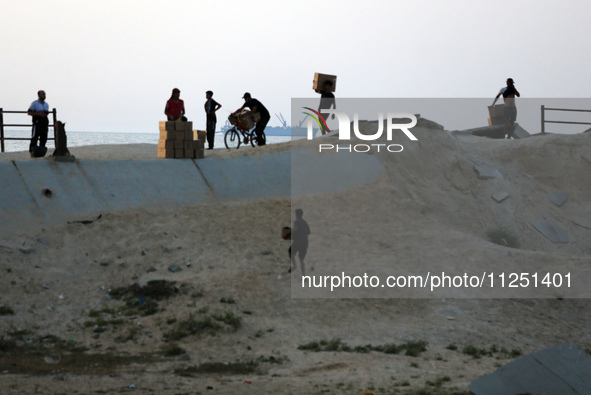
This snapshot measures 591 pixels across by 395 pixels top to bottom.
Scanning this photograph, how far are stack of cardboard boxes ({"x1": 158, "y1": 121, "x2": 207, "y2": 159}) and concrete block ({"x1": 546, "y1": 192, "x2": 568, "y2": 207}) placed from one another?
9468 millimetres

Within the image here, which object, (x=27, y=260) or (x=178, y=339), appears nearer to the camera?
(x=178, y=339)

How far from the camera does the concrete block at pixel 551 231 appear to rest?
1716 cm

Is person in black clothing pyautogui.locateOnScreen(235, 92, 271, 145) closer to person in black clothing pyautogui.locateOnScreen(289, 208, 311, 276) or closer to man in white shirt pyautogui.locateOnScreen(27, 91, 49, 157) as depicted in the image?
man in white shirt pyautogui.locateOnScreen(27, 91, 49, 157)

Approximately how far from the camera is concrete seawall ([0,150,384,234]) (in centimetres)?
1380

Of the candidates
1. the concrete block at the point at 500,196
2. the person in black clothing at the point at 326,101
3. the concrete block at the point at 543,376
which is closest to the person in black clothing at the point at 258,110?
the person in black clothing at the point at 326,101

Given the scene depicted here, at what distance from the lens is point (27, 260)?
1241 cm

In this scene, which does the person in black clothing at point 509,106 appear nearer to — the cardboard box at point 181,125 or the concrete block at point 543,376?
the cardboard box at point 181,125

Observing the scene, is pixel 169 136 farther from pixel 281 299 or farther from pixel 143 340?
pixel 143 340

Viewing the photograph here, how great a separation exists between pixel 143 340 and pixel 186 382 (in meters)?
2.22

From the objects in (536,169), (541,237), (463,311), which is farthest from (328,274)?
(536,169)

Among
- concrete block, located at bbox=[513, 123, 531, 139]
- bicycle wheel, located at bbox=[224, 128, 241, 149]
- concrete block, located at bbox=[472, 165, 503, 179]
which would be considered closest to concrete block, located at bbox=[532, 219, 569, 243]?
concrete block, located at bbox=[472, 165, 503, 179]

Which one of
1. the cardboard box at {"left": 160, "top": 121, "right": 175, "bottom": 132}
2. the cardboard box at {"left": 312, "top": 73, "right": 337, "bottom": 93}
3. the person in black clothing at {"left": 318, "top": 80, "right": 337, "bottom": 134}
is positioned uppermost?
the cardboard box at {"left": 312, "top": 73, "right": 337, "bottom": 93}

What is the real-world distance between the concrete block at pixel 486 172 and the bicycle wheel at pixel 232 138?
6425 mm

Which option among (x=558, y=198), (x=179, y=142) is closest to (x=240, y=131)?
(x=179, y=142)
